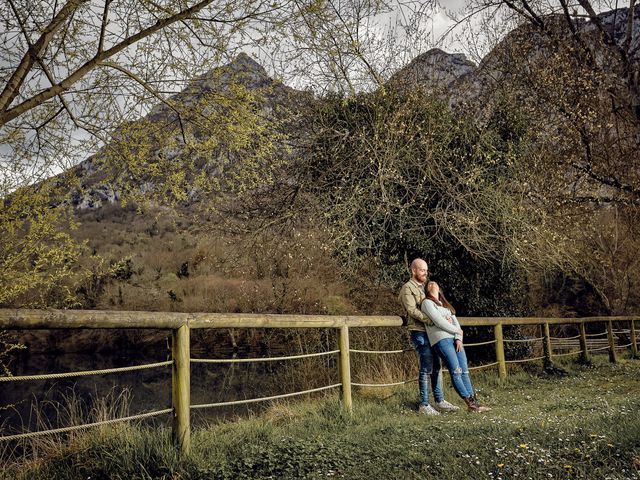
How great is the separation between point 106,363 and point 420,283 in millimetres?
17071

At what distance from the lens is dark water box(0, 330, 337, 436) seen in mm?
10195

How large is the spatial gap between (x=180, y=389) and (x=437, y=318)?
3.12 metres

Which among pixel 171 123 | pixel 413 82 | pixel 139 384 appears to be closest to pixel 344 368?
pixel 171 123

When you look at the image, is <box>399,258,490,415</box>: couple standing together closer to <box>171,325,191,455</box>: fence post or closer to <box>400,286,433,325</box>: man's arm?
<box>400,286,433,325</box>: man's arm

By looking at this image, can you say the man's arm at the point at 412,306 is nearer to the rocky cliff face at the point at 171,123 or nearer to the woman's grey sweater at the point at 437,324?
the woman's grey sweater at the point at 437,324

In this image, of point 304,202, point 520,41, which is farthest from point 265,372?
point 520,41

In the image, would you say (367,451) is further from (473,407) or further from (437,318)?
(473,407)

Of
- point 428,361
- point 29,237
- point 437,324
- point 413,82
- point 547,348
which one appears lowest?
point 547,348

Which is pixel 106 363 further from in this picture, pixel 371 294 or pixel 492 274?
pixel 492 274

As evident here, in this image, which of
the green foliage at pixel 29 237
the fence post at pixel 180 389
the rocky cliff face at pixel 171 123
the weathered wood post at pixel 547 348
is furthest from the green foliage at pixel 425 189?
the fence post at pixel 180 389

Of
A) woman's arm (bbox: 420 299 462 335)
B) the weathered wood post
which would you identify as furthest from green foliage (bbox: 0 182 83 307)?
the weathered wood post

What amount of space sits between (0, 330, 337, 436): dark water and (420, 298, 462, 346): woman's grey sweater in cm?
266

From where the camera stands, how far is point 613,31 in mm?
9391

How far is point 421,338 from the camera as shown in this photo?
608cm
